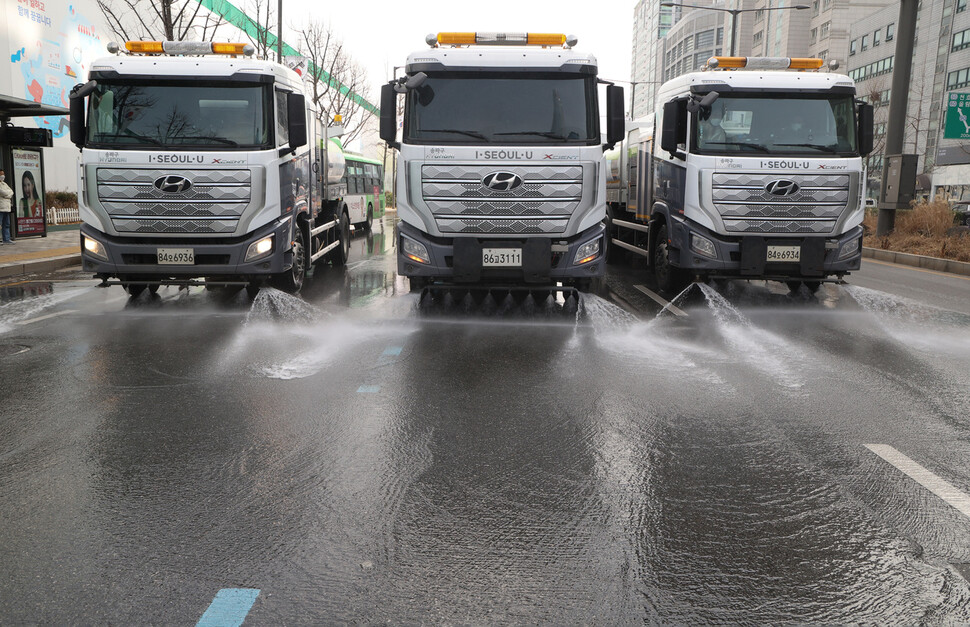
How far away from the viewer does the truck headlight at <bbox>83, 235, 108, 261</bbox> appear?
921 cm

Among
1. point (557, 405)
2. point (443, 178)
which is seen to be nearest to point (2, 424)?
point (557, 405)

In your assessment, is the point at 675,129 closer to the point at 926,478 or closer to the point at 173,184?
the point at 173,184

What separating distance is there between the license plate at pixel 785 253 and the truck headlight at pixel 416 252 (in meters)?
4.44

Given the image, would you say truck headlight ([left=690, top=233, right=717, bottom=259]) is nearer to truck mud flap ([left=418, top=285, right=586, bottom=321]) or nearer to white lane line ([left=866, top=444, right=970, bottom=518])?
truck mud flap ([left=418, top=285, right=586, bottom=321])

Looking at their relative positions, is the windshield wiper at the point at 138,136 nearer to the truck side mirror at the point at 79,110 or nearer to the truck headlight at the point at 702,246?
the truck side mirror at the point at 79,110

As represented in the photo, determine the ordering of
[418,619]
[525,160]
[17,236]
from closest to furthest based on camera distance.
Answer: [418,619] → [525,160] → [17,236]

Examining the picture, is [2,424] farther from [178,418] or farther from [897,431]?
[897,431]

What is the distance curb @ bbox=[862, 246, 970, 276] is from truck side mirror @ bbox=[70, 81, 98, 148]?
15.7 m

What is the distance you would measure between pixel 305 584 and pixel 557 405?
9.15ft

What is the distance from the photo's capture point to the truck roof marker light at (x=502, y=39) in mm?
9148

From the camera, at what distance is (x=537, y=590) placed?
2.88 m

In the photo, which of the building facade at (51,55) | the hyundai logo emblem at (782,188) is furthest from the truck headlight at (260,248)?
the building facade at (51,55)

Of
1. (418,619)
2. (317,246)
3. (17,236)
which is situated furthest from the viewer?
(17,236)

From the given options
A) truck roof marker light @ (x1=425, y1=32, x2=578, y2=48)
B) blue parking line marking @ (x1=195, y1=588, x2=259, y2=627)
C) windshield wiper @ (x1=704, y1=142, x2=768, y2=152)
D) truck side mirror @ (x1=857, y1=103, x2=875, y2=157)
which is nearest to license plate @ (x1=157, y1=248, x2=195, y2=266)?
truck roof marker light @ (x1=425, y1=32, x2=578, y2=48)
